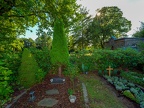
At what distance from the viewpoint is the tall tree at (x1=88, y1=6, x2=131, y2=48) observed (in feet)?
92.9

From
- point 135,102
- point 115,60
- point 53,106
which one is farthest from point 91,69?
point 53,106

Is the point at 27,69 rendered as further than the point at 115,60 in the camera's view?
No

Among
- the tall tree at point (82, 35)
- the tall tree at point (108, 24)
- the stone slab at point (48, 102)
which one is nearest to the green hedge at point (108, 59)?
the stone slab at point (48, 102)

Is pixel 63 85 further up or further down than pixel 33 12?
further down

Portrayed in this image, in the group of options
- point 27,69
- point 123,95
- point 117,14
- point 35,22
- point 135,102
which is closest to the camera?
point 135,102

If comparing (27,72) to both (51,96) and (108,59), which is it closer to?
(51,96)

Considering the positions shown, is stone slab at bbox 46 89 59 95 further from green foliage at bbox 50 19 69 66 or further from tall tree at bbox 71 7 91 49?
tall tree at bbox 71 7 91 49

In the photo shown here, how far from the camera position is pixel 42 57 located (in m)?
6.97

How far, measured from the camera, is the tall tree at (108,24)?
28.3 m

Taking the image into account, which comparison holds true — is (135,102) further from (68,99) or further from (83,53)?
(83,53)

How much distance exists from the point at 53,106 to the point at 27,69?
2.51 meters

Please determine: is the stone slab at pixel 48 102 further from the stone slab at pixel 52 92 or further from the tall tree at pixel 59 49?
the tall tree at pixel 59 49

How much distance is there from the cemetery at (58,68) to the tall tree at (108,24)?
19.1 metres

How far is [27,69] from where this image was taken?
18.7 feet
